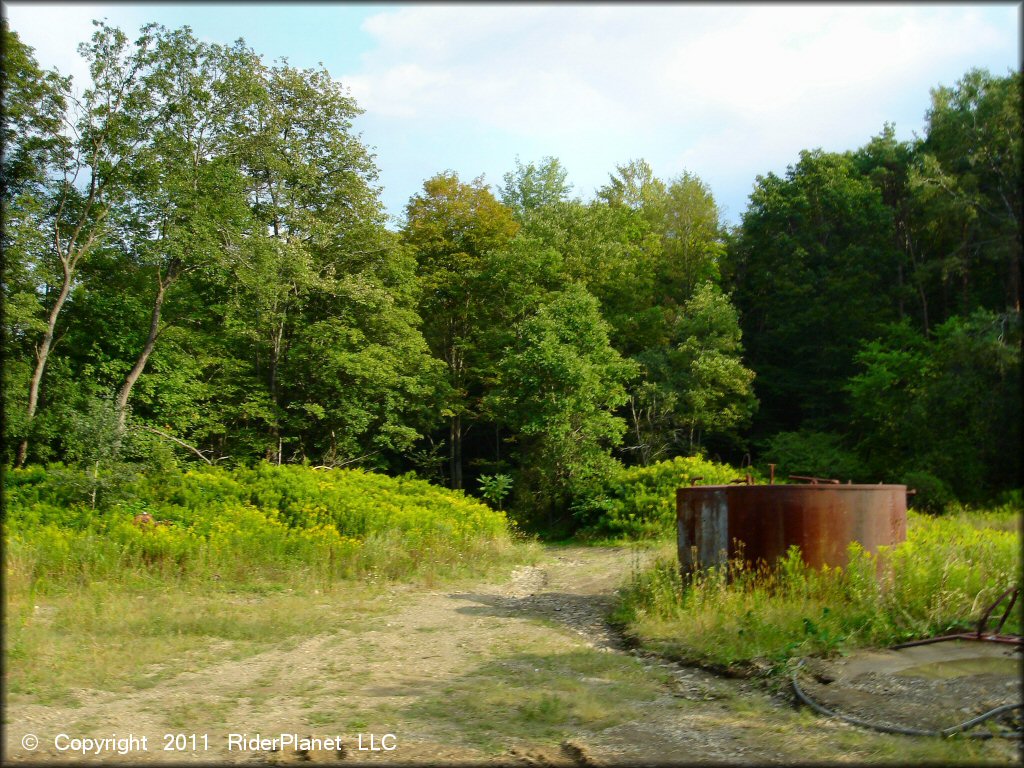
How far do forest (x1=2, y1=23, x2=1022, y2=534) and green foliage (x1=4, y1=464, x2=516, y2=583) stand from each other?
2.86 ft

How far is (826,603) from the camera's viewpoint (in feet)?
25.5

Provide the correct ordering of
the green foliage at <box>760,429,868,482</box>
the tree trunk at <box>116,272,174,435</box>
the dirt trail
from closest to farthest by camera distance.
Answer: the dirt trail < the tree trunk at <box>116,272,174,435</box> < the green foliage at <box>760,429,868,482</box>

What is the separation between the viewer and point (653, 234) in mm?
32625

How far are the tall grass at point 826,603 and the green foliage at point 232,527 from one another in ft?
16.2

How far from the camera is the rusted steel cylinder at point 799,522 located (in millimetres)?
8422

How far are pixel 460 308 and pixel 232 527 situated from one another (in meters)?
16.6

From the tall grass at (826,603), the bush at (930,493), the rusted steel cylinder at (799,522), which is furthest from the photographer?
the bush at (930,493)

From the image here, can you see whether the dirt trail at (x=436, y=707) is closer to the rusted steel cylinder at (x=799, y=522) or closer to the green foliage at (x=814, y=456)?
the rusted steel cylinder at (x=799, y=522)

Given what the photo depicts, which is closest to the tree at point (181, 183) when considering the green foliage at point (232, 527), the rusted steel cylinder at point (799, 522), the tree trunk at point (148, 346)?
the tree trunk at point (148, 346)

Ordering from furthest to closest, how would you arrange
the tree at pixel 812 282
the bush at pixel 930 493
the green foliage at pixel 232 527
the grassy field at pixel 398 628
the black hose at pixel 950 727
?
the tree at pixel 812 282 < the bush at pixel 930 493 < the green foliage at pixel 232 527 < the grassy field at pixel 398 628 < the black hose at pixel 950 727

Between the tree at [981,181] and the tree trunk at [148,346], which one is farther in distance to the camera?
the tree at [981,181]

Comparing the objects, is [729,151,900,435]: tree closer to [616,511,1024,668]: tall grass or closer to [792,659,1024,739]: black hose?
[616,511,1024,668]: tall grass

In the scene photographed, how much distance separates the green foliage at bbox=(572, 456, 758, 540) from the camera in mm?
18219

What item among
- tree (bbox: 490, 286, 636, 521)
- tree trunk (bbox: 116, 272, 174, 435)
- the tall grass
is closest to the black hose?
the tall grass
